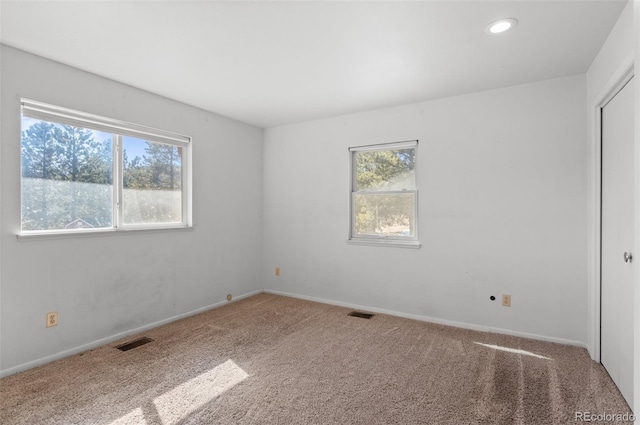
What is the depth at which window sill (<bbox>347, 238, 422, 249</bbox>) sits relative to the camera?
3.66 meters

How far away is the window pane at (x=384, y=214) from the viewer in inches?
149

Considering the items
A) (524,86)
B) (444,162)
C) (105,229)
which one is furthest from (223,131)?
(524,86)

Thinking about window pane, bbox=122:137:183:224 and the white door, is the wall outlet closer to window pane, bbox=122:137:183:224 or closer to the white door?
window pane, bbox=122:137:183:224

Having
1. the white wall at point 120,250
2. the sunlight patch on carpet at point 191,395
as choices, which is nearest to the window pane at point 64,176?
the white wall at point 120,250

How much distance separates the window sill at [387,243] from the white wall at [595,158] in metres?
1.50

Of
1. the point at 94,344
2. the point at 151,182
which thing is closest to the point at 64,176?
the point at 151,182

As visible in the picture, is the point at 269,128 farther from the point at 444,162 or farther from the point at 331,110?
the point at 444,162

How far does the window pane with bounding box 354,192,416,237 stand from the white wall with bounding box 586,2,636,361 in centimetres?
159

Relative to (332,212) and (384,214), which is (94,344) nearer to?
(332,212)

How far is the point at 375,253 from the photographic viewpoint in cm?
392

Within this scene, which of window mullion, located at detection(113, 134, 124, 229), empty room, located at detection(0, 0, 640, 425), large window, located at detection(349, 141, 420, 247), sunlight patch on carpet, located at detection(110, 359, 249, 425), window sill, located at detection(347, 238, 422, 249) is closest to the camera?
sunlight patch on carpet, located at detection(110, 359, 249, 425)

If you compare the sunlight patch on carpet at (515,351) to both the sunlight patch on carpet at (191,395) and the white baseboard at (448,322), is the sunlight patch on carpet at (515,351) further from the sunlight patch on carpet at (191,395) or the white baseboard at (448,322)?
the sunlight patch on carpet at (191,395)

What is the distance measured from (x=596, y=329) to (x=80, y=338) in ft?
14.2

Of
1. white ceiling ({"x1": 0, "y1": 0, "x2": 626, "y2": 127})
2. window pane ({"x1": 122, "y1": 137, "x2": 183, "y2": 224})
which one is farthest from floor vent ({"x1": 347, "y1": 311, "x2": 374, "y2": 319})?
white ceiling ({"x1": 0, "y1": 0, "x2": 626, "y2": 127})
